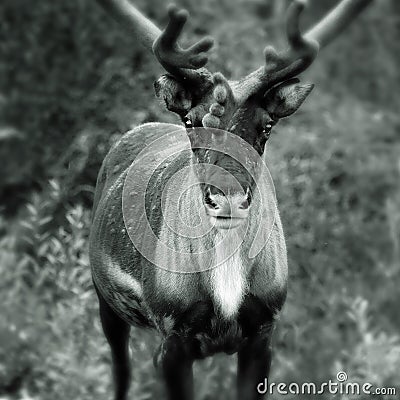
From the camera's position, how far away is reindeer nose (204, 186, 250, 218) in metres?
3.40

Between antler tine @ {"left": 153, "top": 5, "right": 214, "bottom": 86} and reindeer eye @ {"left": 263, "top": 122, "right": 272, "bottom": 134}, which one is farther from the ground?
antler tine @ {"left": 153, "top": 5, "right": 214, "bottom": 86}

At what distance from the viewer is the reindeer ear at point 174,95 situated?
12.4ft

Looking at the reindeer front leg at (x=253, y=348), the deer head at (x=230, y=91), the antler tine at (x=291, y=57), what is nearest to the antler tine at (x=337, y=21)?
the deer head at (x=230, y=91)

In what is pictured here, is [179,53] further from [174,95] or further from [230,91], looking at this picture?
[230,91]

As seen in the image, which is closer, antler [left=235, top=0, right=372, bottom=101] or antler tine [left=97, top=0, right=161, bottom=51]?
antler [left=235, top=0, right=372, bottom=101]

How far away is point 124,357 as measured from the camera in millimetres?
5004

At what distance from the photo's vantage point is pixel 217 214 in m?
3.42

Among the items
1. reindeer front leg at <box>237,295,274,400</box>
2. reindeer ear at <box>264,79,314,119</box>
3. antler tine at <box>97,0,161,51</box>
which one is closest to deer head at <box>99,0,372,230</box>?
reindeer ear at <box>264,79,314,119</box>

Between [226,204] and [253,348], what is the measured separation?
0.89 metres

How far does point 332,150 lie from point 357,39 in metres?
4.91

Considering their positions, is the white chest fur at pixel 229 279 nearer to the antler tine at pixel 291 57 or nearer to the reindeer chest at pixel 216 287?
the reindeer chest at pixel 216 287

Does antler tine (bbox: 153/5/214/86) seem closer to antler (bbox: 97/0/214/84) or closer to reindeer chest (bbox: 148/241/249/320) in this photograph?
antler (bbox: 97/0/214/84)

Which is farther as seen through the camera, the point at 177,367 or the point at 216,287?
the point at 177,367

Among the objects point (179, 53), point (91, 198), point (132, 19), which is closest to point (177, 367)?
point (179, 53)
